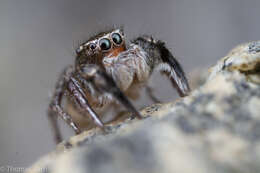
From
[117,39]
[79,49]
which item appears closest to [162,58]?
[117,39]

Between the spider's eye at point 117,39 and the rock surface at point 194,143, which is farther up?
the spider's eye at point 117,39

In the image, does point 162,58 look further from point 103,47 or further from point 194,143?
point 194,143

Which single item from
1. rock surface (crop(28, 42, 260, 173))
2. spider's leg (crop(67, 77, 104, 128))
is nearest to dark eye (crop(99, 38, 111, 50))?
spider's leg (crop(67, 77, 104, 128))

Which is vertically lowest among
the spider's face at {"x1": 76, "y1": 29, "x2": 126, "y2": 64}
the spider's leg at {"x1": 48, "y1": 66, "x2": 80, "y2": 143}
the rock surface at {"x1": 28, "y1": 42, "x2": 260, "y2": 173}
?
the rock surface at {"x1": 28, "y1": 42, "x2": 260, "y2": 173}

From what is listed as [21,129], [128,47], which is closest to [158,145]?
[128,47]

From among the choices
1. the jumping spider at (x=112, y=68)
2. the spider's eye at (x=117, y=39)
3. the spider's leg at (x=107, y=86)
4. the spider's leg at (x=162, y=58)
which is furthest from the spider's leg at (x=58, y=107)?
the spider's leg at (x=162, y=58)

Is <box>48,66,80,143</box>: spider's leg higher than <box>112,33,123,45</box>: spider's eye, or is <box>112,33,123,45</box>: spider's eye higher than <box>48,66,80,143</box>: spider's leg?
<box>112,33,123,45</box>: spider's eye

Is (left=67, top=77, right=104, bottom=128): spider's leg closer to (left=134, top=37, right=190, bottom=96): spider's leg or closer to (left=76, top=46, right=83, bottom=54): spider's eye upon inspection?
(left=76, top=46, right=83, bottom=54): spider's eye

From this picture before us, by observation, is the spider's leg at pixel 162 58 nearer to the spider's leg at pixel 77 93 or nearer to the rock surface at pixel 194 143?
the spider's leg at pixel 77 93
